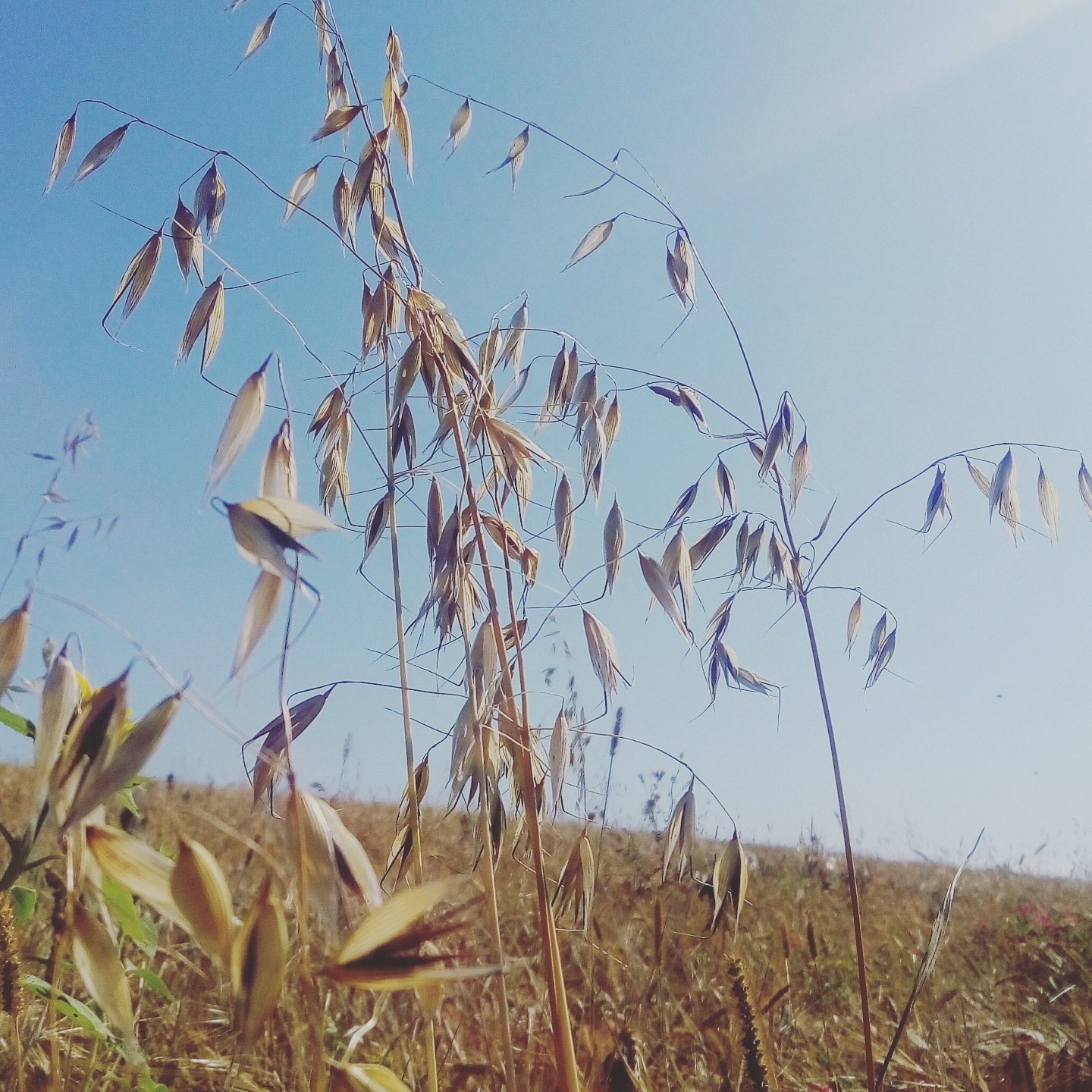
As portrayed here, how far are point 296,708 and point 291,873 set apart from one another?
547mm

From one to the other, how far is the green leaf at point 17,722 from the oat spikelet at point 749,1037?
43.7 inches

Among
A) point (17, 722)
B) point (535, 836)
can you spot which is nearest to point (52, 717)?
point (535, 836)

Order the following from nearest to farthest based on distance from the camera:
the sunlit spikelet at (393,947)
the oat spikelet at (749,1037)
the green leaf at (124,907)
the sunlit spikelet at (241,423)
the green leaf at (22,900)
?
the sunlit spikelet at (393,947), the sunlit spikelet at (241,423), the green leaf at (124,907), the oat spikelet at (749,1037), the green leaf at (22,900)

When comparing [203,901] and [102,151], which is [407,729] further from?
[102,151]

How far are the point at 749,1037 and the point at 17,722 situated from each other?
3.83 ft

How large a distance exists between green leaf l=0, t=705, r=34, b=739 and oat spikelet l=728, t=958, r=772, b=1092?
111 centimetres

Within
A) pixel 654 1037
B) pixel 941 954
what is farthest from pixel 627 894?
pixel 654 1037

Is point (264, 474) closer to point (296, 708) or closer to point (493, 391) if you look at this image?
point (296, 708)

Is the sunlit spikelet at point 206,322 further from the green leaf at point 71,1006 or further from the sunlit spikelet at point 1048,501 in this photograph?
the sunlit spikelet at point 1048,501

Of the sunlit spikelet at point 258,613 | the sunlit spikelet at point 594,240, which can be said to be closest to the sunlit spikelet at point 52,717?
the sunlit spikelet at point 258,613

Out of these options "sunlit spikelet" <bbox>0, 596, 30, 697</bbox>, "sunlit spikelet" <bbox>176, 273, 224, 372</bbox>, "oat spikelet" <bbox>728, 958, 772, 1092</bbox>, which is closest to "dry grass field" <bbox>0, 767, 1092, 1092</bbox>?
"oat spikelet" <bbox>728, 958, 772, 1092</bbox>

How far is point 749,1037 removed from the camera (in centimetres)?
114

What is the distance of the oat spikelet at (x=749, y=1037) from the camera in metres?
1.13

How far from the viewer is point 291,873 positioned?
2.12ft
